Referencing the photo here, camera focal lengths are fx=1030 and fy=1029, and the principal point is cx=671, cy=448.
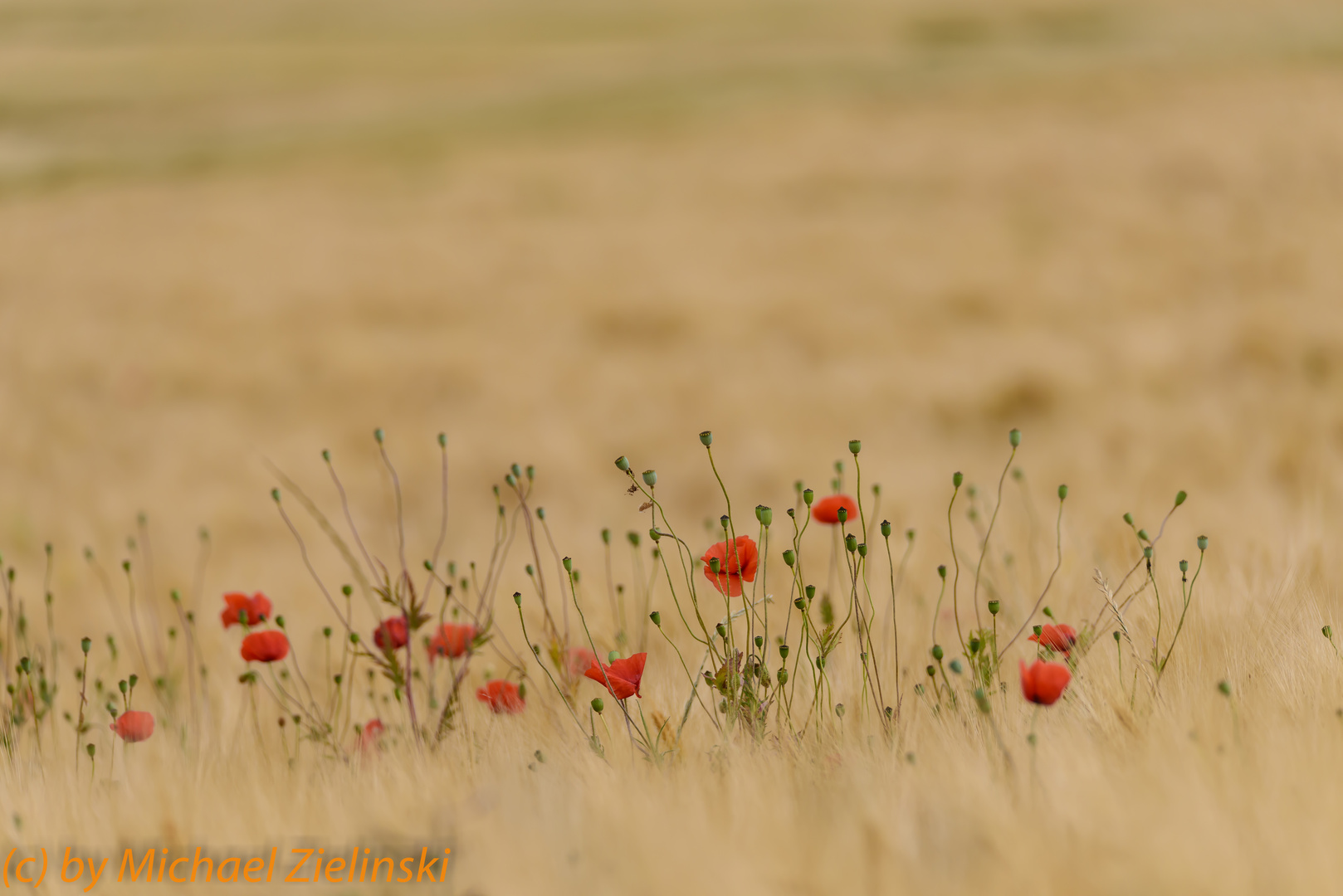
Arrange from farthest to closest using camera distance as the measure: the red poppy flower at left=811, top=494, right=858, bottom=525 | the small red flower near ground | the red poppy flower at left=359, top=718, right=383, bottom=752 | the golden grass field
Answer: the small red flower near ground, the red poppy flower at left=359, top=718, right=383, bottom=752, the red poppy flower at left=811, top=494, right=858, bottom=525, the golden grass field

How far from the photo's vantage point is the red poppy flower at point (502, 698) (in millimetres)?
1576

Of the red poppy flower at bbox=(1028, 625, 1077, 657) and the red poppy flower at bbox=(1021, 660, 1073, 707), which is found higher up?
the red poppy flower at bbox=(1021, 660, 1073, 707)

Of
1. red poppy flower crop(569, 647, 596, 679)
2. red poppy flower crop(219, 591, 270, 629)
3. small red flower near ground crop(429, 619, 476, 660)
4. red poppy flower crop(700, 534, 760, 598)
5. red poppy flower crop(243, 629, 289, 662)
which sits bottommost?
red poppy flower crop(569, 647, 596, 679)

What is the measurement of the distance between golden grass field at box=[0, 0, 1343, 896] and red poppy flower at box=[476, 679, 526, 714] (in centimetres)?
4

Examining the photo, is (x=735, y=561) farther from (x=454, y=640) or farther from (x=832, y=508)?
(x=454, y=640)

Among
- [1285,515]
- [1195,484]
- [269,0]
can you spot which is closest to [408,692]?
[1285,515]

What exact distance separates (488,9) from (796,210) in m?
20.7

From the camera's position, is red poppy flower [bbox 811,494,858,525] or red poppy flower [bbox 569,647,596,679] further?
red poppy flower [bbox 569,647,596,679]

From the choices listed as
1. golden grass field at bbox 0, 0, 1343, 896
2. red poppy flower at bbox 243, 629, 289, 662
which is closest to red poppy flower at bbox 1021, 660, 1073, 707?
golden grass field at bbox 0, 0, 1343, 896

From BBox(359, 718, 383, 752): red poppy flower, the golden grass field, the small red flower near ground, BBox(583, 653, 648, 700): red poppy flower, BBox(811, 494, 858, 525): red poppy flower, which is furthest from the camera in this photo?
the small red flower near ground

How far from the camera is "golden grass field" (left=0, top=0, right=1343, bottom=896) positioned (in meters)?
1.11

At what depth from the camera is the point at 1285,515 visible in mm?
2854

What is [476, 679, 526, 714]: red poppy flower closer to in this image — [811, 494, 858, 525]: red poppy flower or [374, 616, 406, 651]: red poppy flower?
[374, 616, 406, 651]: red poppy flower

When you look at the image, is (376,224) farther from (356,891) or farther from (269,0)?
(269,0)
